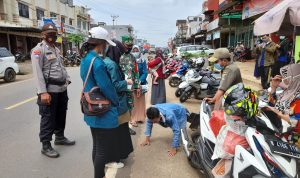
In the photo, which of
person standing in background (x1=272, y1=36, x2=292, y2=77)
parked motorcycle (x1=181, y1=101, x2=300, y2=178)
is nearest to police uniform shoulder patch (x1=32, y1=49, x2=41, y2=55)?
parked motorcycle (x1=181, y1=101, x2=300, y2=178)

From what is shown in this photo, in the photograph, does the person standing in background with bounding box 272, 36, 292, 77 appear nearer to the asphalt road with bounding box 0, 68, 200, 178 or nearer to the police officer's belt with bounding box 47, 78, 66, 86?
the asphalt road with bounding box 0, 68, 200, 178

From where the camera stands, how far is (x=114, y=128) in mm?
3277

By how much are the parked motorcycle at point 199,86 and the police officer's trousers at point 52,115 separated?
174 inches

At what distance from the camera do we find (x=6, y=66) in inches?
552

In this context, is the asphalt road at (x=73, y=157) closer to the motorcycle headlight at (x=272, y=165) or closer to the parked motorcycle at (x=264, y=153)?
the parked motorcycle at (x=264, y=153)

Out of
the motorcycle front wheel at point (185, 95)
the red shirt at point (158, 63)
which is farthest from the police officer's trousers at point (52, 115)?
the motorcycle front wheel at point (185, 95)

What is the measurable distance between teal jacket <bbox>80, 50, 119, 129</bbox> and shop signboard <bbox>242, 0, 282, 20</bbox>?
37.0ft

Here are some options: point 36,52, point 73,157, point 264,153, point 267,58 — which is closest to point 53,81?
point 36,52

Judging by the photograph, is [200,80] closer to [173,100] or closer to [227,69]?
[173,100]

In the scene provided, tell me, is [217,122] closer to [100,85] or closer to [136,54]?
[100,85]

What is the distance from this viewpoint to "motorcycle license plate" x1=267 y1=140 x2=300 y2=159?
7.80 ft

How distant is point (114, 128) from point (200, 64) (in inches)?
375

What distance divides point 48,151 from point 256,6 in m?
13.2

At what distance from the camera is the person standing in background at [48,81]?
419cm
